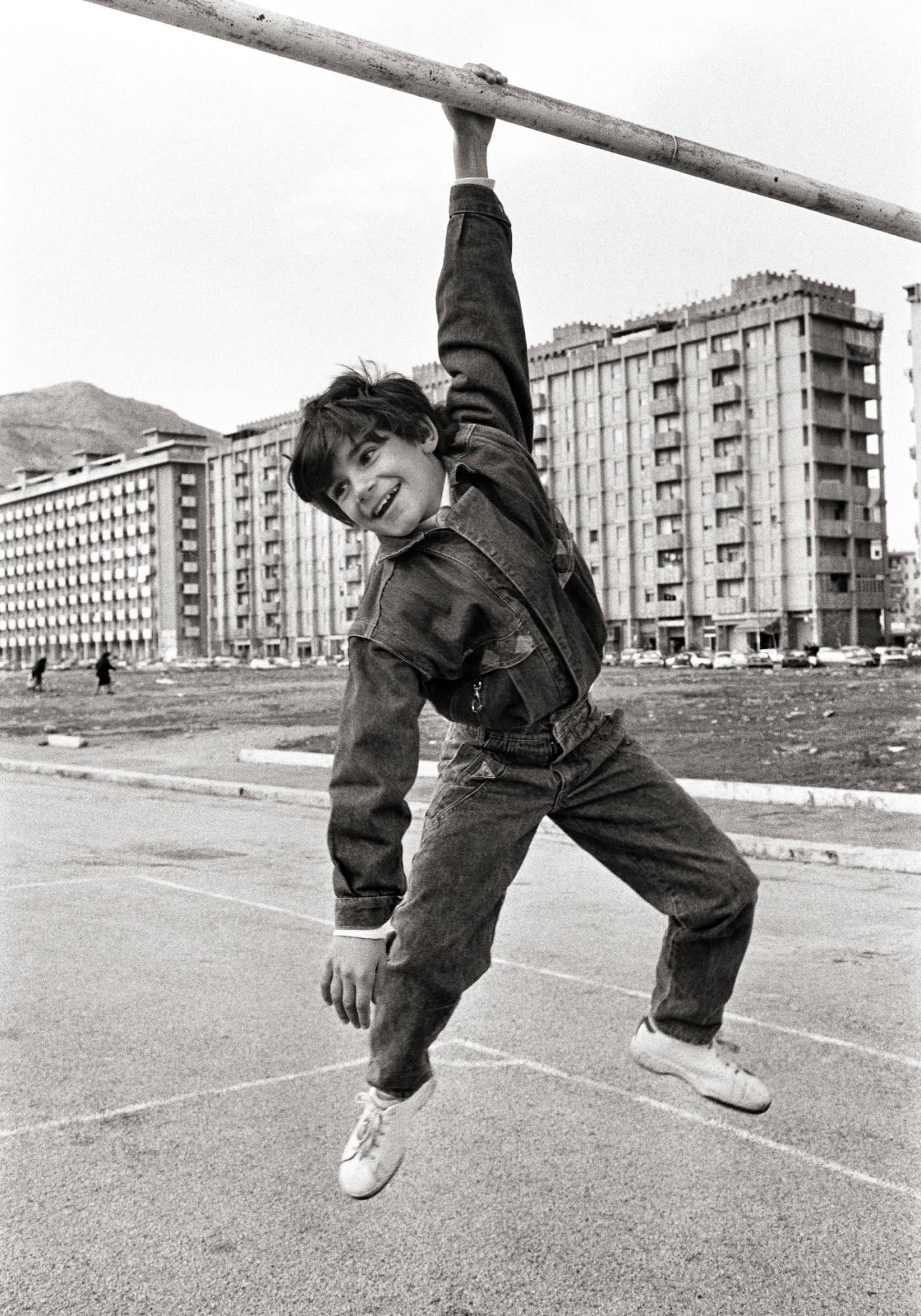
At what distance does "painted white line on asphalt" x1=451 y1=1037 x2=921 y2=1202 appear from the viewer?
387 centimetres

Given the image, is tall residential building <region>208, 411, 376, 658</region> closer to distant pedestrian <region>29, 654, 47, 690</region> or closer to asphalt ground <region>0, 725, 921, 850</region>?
distant pedestrian <region>29, 654, 47, 690</region>

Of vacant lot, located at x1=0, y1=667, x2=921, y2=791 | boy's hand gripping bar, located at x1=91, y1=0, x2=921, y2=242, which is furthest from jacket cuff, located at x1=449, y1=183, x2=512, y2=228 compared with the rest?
vacant lot, located at x1=0, y1=667, x2=921, y2=791

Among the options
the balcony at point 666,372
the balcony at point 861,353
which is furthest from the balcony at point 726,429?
the balcony at point 861,353

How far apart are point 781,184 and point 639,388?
94.1 m

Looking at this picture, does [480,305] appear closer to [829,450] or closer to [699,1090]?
[699,1090]

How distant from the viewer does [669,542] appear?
3661 inches

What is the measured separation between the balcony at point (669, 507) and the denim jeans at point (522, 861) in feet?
300

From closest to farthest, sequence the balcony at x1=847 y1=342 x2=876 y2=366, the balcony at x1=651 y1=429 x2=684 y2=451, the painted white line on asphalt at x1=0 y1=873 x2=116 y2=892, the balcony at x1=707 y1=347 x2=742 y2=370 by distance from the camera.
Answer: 1. the painted white line on asphalt at x1=0 y1=873 x2=116 y2=892
2. the balcony at x1=847 y1=342 x2=876 y2=366
3. the balcony at x1=707 y1=347 x2=742 y2=370
4. the balcony at x1=651 y1=429 x2=684 y2=451

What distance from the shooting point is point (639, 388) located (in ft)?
311

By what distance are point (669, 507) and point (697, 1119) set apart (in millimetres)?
90232

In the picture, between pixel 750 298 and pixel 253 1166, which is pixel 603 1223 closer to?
pixel 253 1166

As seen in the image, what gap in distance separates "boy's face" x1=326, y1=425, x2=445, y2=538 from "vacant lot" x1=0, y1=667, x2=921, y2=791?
2.76 metres

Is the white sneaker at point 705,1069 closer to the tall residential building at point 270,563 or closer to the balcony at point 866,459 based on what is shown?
the balcony at point 866,459

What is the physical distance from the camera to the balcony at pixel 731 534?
291 feet
